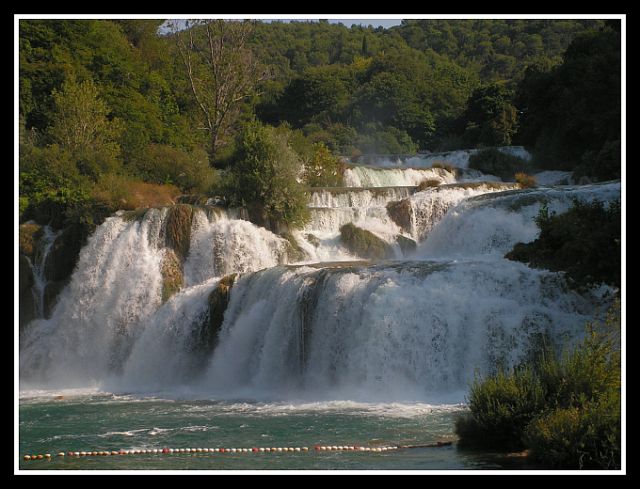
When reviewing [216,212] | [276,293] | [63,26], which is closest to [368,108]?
[63,26]

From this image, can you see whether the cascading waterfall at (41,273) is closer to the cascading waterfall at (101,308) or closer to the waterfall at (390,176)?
the cascading waterfall at (101,308)

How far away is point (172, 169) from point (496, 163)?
13938 mm

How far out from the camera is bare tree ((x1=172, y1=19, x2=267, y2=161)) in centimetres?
4103

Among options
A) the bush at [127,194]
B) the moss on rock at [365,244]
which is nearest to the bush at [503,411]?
the moss on rock at [365,244]

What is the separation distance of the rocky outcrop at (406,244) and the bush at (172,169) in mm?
8982

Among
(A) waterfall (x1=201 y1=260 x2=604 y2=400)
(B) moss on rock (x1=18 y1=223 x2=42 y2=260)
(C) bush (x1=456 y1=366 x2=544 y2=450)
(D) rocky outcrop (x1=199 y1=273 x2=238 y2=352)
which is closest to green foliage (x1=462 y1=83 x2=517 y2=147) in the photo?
(B) moss on rock (x1=18 y1=223 x2=42 y2=260)

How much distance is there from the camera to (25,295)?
25953 mm

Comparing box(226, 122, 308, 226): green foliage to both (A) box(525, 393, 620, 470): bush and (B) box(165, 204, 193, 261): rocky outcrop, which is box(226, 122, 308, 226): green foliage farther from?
(A) box(525, 393, 620, 470): bush

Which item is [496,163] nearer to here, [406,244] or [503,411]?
[406,244]

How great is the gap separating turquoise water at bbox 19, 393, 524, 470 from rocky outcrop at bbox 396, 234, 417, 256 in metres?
9.35

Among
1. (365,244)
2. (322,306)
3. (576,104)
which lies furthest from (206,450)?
(576,104)

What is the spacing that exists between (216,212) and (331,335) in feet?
25.5

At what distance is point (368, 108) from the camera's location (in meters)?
64.7

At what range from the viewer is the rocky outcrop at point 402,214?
27.7 m
